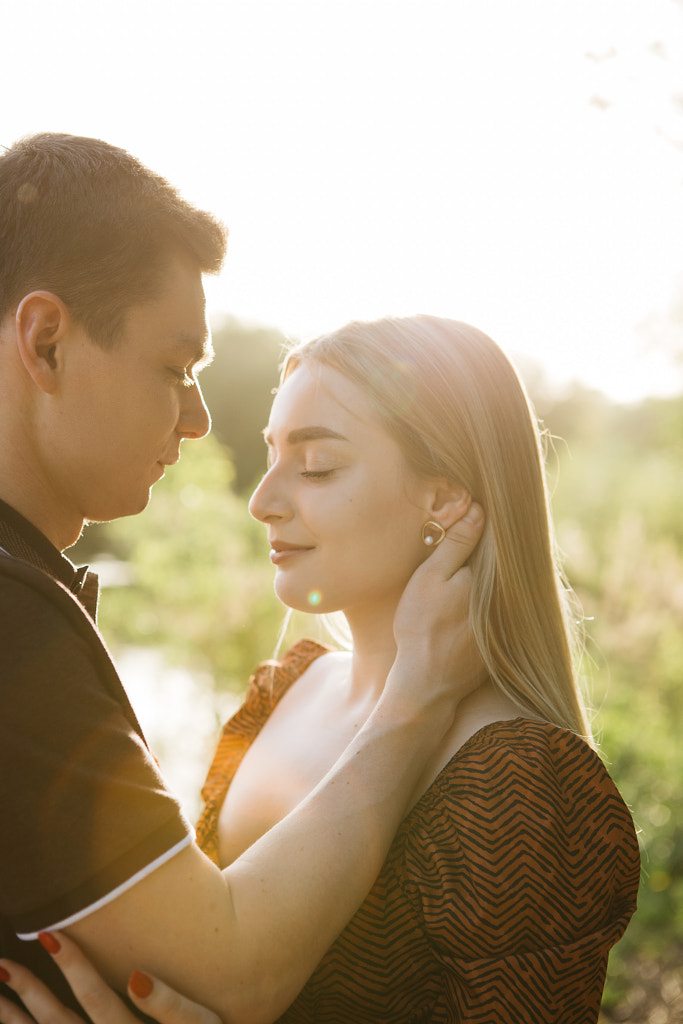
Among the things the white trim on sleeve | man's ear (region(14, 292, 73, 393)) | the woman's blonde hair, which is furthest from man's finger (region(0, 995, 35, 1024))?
the woman's blonde hair

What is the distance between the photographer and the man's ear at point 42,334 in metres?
1.94

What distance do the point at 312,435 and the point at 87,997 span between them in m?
1.60

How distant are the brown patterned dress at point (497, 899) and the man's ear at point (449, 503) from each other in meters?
0.68

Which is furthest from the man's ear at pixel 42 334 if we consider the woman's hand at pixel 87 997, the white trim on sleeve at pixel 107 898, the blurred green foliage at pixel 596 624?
the blurred green foliage at pixel 596 624

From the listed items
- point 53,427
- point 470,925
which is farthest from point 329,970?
point 53,427

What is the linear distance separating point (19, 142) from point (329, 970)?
7.64ft

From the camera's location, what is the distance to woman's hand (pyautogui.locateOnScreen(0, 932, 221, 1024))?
59.6 inches

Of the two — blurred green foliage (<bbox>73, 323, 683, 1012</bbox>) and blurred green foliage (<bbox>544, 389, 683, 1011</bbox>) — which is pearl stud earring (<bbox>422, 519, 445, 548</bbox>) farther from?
blurred green foliage (<bbox>73, 323, 683, 1012</bbox>)

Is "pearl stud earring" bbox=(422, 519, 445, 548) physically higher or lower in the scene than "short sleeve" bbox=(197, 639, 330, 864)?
higher

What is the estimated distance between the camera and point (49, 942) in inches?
58.1

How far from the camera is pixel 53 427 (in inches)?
79.3

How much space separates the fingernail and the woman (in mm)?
749

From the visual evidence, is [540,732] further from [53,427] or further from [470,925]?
[53,427]

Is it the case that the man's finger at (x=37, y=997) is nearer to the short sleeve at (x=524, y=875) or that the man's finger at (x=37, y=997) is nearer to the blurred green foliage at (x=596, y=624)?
the short sleeve at (x=524, y=875)
